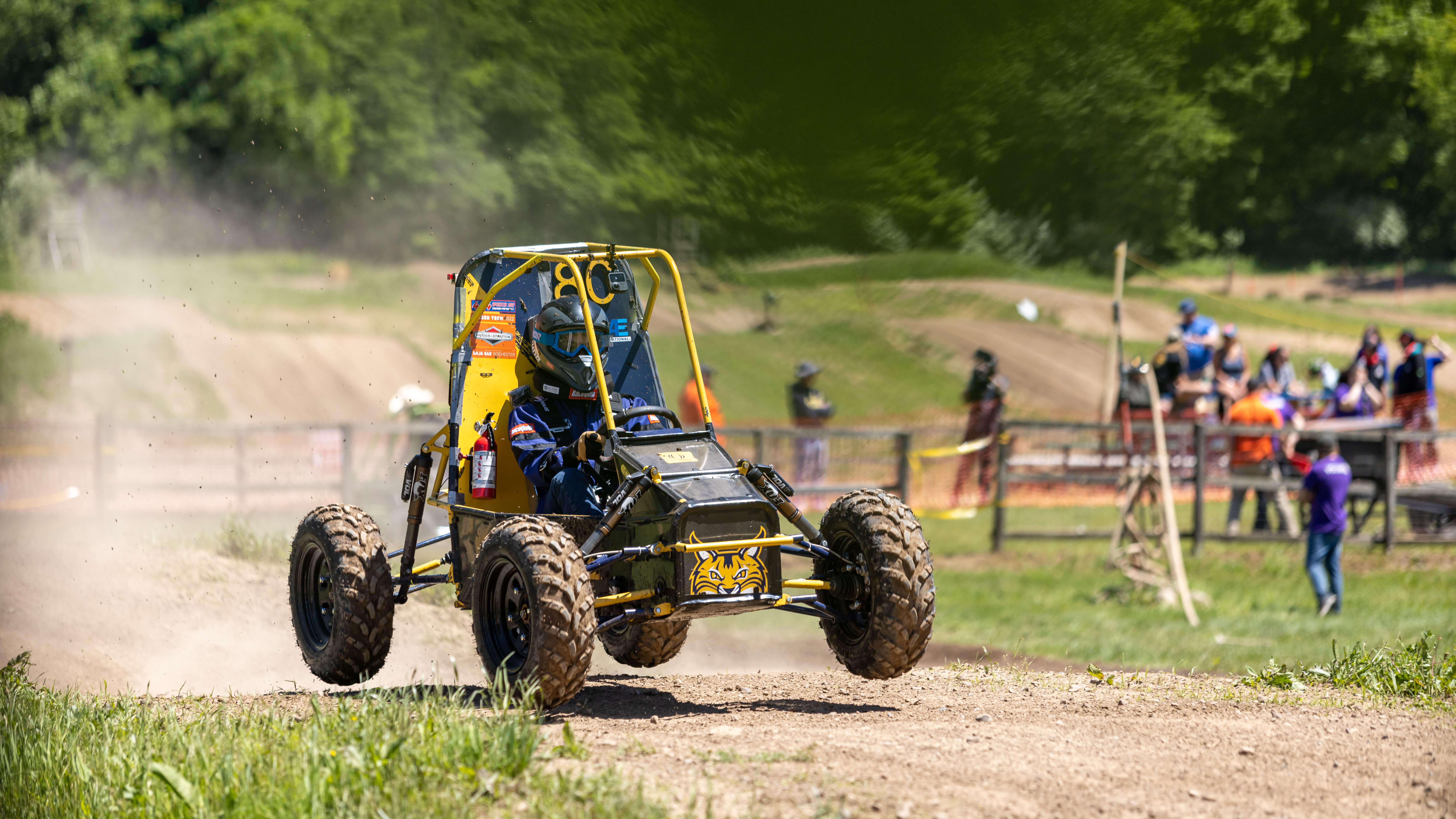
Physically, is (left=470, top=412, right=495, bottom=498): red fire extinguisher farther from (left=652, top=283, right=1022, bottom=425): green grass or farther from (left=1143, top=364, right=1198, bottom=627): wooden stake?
(left=652, top=283, right=1022, bottom=425): green grass

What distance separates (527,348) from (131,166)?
3302 centimetres

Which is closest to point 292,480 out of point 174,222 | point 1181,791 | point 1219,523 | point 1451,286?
point 1219,523

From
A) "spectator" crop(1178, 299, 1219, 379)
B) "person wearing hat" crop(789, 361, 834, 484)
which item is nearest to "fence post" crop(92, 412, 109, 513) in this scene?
"person wearing hat" crop(789, 361, 834, 484)

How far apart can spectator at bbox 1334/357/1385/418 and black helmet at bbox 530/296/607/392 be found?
43.9 ft

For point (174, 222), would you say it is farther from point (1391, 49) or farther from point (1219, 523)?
point (1391, 49)

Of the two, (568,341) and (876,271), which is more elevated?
(876,271)

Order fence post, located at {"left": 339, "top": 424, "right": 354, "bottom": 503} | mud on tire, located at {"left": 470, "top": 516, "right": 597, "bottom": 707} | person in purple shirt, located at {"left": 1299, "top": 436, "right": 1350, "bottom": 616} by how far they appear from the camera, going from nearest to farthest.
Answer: mud on tire, located at {"left": 470, "top": 516, "right": 597, "bottom": 707} → person in purple shirt, located at {"left": 1299, "top": 436, "right": 1350, "bottom": 616} → fence post, located at {"left": 339, "top": 424, "right": 354, "bottom": 503}

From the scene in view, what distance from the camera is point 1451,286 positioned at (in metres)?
40.7

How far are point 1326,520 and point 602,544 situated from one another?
25.5 feet

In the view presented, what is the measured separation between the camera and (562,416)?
286 inches

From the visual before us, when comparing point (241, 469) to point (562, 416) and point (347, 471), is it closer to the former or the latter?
point (347, 471)

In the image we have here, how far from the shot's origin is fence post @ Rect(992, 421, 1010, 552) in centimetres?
1484

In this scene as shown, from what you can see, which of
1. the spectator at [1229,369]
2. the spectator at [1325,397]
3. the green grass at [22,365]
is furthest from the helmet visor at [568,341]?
the green grass at [22,365]

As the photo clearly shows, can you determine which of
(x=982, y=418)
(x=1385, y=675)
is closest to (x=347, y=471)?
(x=982, y=418)
